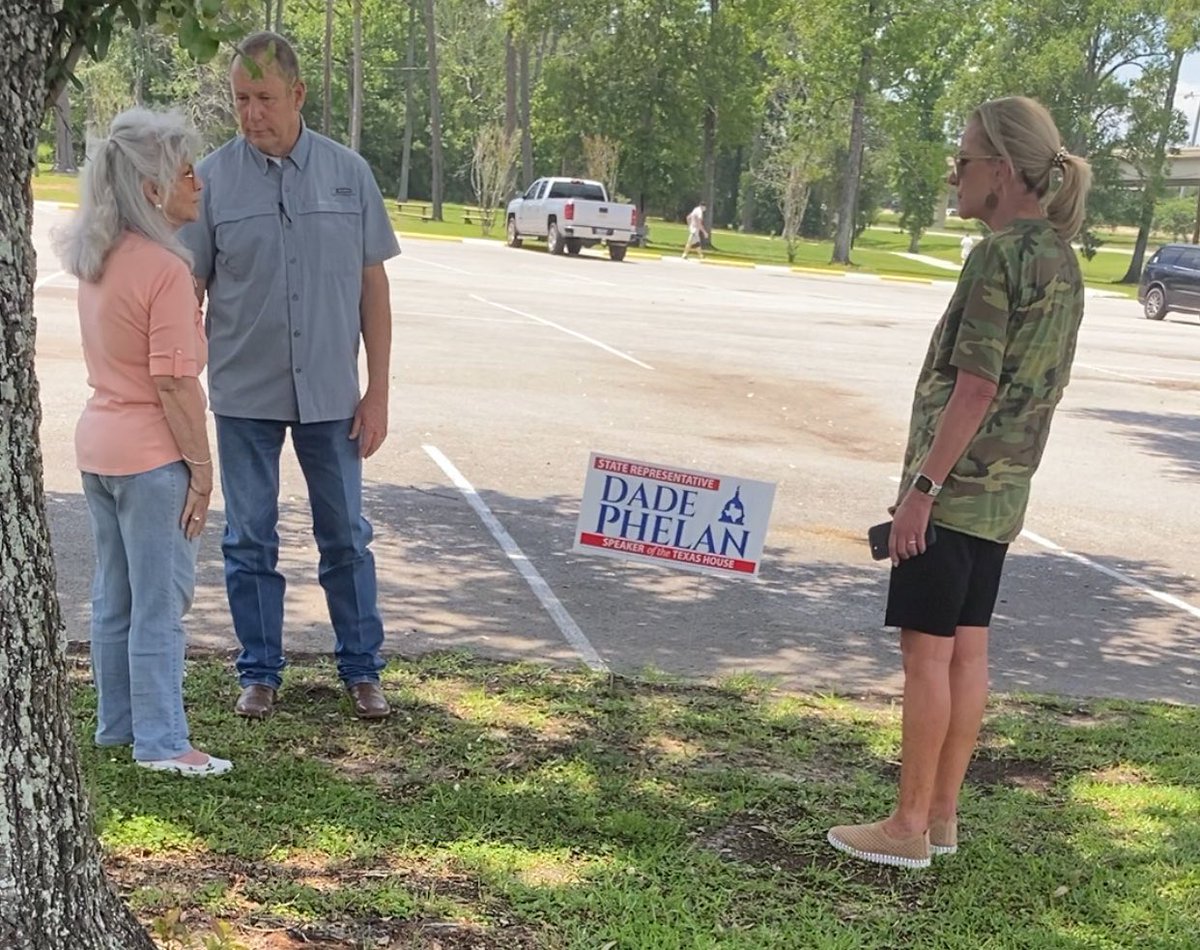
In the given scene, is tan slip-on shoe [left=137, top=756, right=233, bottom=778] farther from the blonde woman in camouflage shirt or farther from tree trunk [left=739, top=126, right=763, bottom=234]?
tree trunk [left=739, top=126, right=763, bottom=234]

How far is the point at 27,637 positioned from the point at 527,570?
14.2 ft

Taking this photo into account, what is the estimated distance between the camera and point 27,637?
8.76 ft

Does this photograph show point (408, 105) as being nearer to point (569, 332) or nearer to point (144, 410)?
point (569, 332)

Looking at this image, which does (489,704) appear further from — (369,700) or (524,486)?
(524,486)

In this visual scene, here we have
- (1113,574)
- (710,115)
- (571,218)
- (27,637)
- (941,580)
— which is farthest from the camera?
(710,115)

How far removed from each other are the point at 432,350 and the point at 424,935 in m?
11.4

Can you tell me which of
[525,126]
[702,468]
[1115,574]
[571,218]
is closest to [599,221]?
[571,218]

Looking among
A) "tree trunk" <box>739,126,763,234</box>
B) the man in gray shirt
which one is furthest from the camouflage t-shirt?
"tree trunk" <box>739,126,763,234</box>

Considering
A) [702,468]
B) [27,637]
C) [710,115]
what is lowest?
[702,468]

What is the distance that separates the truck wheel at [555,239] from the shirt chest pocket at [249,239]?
32.5 meters

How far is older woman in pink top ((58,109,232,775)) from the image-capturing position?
3754 mm

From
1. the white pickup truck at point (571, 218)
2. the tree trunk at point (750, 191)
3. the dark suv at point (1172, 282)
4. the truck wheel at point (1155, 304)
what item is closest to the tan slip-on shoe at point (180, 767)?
the dark suv at point (1172, 282)

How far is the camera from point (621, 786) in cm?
428

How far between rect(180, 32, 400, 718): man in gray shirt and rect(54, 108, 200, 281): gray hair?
1.82 ft
